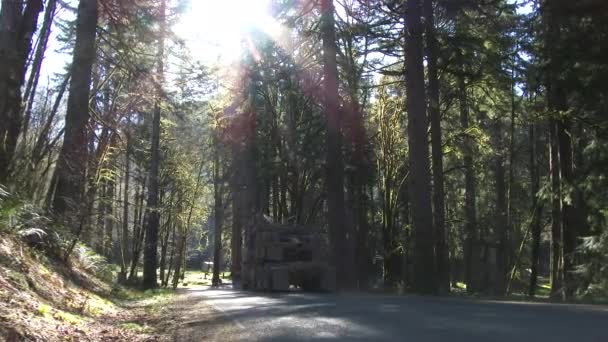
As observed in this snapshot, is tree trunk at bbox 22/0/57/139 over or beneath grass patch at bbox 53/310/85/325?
over

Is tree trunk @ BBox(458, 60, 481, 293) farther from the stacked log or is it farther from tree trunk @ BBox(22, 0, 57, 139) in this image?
tree trunk @ BBox(22, 0, 57, 139)

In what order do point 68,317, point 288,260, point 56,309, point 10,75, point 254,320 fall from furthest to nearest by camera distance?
point 288,260, point 10,75, point 254,320, point 56,309, point 68,317

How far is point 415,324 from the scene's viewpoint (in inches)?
305

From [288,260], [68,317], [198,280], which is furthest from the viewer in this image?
[198,280]

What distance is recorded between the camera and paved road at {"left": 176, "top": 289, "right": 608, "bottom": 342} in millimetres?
6693

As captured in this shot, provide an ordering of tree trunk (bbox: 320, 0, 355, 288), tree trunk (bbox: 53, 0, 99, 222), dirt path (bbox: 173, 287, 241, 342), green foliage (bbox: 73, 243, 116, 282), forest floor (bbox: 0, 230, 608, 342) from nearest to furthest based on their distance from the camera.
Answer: forest floor (bbox: 0, 230, 608, 342)
dirt path (bbox: 173, 287, 241, 342)
tree trunk (bbox: 53, 0, 99, 222)
green foliage (bbox: 73, 243, 116, 282)
tree trunk (bbox: 320, 0, 355, 288)

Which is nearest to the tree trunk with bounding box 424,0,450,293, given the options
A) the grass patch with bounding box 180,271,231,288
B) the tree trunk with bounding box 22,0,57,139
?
the tree trunk with bounding box 22,0,57,139

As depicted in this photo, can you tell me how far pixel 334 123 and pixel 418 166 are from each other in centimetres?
637

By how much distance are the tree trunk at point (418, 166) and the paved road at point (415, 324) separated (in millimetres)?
6517

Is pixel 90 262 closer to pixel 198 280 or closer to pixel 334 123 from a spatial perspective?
pixel 334 123

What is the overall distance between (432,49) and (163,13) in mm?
10658

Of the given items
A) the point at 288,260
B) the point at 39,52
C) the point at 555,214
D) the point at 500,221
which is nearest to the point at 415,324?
the point at 288,260

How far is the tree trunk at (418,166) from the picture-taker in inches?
661

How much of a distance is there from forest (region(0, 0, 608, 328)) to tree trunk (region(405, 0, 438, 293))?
0.05m
